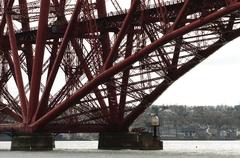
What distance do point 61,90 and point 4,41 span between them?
12753 mm

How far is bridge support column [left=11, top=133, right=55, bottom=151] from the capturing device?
55594mm

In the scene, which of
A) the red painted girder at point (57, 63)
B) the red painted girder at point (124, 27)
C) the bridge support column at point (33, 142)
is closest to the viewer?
the red painted girder at point (124, 27)

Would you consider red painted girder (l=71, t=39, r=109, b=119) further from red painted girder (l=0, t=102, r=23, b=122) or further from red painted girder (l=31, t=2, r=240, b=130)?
red painted girder (l=0, t=102, r=23, b=122)

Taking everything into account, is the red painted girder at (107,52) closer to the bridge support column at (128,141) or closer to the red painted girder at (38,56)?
the bridge support column at (128,141)

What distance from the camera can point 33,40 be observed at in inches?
2446

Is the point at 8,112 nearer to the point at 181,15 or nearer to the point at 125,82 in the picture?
the point at 125,82

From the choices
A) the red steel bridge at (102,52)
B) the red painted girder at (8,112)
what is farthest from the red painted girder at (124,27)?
the red painted girder at (8,112)

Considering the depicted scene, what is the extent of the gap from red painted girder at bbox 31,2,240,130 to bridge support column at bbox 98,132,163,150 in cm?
766

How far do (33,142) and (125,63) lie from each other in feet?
43.0

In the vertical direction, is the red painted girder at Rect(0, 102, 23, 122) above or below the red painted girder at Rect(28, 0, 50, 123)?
below

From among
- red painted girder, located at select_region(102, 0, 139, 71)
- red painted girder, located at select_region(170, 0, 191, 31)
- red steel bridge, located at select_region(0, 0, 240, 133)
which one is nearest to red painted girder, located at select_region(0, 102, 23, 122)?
red steel bridge, located at select_region(0, 0, 240, 133)

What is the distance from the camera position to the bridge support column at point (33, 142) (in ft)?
182

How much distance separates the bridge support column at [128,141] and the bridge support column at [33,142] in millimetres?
6077

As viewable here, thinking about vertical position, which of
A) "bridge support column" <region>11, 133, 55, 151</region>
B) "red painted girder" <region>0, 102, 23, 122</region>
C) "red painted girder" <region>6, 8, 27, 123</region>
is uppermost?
"red painted girder" <region>6, 8, 27, 123</region>
